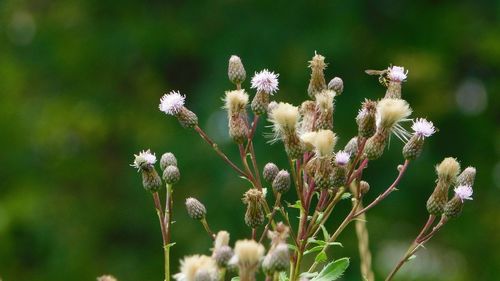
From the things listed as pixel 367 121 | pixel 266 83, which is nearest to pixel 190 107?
pixel 266 83

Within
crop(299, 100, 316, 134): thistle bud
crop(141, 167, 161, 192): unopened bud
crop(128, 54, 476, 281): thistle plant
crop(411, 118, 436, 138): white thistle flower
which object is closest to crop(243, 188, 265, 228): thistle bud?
crop(128, 54, 476, 281): thistle plant

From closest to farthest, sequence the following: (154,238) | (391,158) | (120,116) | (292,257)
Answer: (292,257) → (391,158) → (154,238) → (120,116)

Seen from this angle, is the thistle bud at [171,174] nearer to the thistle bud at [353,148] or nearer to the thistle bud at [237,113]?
the thistle bud at [237,113]

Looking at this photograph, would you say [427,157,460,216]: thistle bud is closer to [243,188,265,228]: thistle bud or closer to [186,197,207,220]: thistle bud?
[243,188,265,228]: thistle bud

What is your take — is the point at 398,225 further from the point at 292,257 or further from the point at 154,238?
the point at 292,257

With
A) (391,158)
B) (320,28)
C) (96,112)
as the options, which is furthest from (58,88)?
(391,158)

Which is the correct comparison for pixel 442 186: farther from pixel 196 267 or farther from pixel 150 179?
pixel 196 267

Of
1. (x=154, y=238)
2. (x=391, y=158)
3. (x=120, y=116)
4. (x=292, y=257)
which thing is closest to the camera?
(x=292, y=257)
